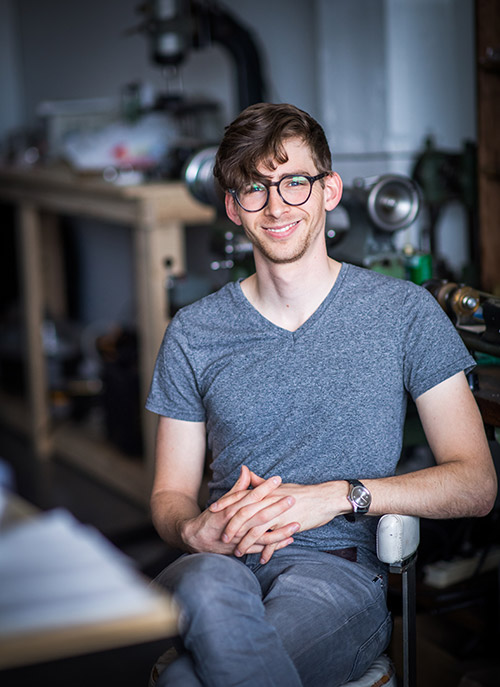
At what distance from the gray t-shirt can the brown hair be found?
225 mm

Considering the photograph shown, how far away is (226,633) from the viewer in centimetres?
116

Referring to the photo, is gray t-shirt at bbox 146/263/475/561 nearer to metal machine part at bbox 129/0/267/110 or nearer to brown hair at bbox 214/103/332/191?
→ brown hair at bbox 214/103/332/191

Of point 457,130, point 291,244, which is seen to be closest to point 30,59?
point 457,130

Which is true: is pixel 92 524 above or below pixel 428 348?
below

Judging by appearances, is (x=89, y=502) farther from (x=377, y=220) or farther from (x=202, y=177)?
(x=377, y=220)

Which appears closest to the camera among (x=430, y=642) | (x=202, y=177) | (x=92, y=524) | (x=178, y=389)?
(x=178, y=389)

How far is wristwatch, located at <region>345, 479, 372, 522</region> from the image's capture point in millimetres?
1311

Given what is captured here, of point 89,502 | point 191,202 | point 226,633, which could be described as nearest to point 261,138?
point 226,633

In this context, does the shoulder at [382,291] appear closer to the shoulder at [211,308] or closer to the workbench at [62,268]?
the shoulder at [211,308]

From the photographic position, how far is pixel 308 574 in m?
1.33

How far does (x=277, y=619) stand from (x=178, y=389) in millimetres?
424

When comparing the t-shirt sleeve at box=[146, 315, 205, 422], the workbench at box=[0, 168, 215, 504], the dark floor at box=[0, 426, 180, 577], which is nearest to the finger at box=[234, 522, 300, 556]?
the t-shirt sleeve at box=[146, 315, 205, 422]

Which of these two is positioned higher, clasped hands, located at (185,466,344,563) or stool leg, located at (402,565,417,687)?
clasped hands, located at (185,466,344,563)

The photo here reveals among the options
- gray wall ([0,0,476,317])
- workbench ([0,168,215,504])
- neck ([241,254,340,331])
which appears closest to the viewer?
neck ([241,254,340,331])
